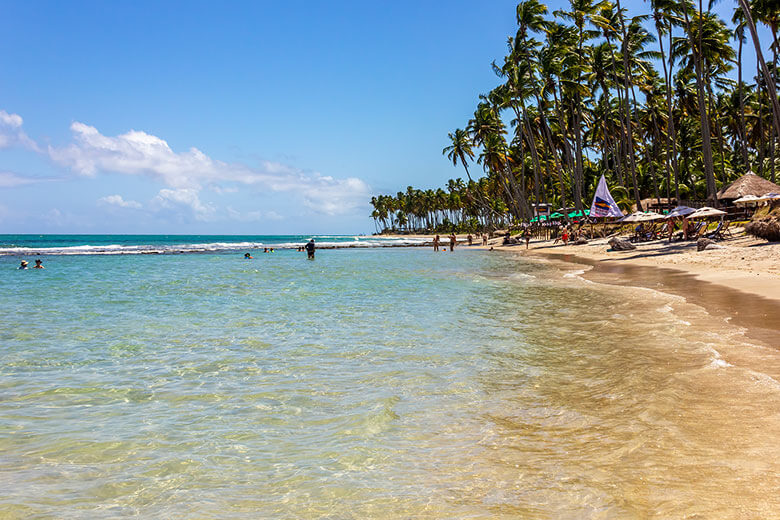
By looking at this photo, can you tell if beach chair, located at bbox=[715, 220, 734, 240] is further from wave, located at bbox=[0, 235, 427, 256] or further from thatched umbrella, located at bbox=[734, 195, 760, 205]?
wave, located at bbox=[0, 235, 427, 256]

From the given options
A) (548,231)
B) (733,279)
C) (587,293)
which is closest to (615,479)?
(587,293)

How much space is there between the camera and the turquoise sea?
363 cm

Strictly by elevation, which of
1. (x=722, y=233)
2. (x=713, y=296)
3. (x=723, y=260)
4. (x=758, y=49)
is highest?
(x=758, y=49)

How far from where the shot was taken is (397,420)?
17.7 ft

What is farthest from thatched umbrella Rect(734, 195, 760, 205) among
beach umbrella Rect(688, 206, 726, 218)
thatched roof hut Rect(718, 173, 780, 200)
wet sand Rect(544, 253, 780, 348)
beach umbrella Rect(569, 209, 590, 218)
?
beach umbrella Rect(569, 209, 590, 218)

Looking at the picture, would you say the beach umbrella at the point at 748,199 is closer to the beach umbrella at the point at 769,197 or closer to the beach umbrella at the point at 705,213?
the beach umbrella at the point at 769,197

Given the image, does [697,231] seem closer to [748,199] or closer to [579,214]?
[748,199]

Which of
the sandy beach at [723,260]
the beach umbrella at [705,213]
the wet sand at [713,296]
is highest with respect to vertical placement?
the beach umbrella at [705,213]

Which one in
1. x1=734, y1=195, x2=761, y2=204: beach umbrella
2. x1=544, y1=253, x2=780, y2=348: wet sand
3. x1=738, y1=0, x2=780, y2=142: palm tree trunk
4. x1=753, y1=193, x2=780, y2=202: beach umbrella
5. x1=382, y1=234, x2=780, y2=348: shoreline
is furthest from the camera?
x1=734, y1=195, x2=761, y2=204: beach umbrella

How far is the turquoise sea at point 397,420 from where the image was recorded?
363 cm

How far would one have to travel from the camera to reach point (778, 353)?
6.93 meters

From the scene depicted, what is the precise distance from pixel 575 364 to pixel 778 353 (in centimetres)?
275

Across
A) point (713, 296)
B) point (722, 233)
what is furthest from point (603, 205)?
point (713, 296)

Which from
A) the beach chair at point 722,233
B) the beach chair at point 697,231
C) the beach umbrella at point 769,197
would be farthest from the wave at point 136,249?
the beach umbrella at point 769,197
